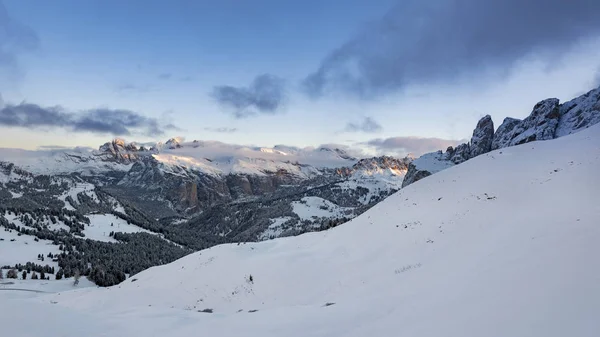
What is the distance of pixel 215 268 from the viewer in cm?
3775

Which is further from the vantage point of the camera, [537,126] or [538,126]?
[537,126]

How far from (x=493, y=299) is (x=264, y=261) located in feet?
91.8

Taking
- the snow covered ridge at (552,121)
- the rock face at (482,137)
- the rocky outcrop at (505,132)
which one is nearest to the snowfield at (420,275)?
the snow covered ridge at (552,121)

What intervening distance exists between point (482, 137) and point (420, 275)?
19411 centimetres

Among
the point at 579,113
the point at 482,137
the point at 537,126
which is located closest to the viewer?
the point at 579,113

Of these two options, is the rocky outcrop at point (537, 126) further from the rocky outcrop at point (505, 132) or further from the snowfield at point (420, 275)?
the snowfield at point (420, 275)

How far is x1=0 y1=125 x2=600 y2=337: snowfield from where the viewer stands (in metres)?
10.3

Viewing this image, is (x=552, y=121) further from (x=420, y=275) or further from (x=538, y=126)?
(x=420, y=275)

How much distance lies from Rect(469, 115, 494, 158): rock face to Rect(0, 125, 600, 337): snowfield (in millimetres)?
155661

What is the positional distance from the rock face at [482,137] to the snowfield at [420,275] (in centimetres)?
15566

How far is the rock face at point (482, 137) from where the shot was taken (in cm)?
18300

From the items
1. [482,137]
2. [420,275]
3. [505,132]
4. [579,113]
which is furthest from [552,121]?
[420,275]

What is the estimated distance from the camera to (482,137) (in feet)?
614

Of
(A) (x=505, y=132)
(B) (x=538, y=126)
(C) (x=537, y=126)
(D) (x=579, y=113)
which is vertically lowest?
(B) (x=538, y=126)
